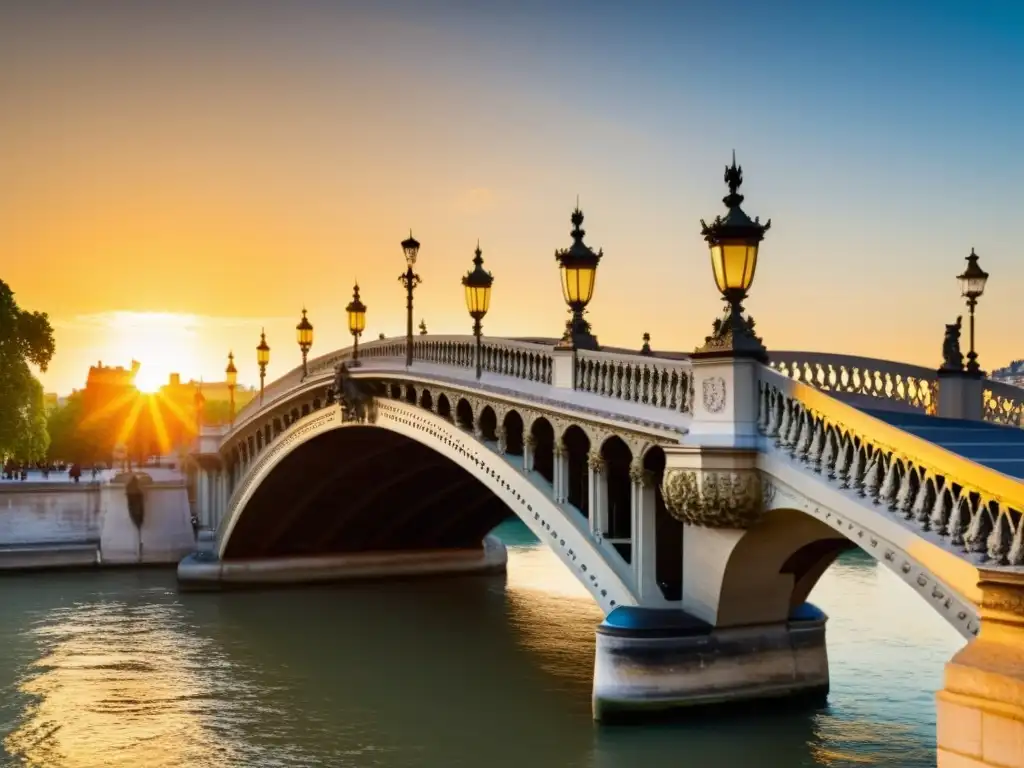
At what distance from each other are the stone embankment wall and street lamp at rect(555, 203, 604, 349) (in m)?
29.2

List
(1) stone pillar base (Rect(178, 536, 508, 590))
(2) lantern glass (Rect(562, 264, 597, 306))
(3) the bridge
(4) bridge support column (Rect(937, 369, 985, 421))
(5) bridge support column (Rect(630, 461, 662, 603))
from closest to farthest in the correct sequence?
(3) the bridge, (5) bridge support column (Rect(630, 461, 662, 603)), (4) bridge support column (Rect(937, 369, 985, 421)), (2) lantern glass (Rect(562, 264, 597, 306)), (1) stone pillar base (Rect(178, 536, 508, 590))

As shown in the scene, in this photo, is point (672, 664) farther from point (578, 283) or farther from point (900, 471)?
point (578, 283)

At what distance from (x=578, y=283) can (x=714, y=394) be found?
174 inches

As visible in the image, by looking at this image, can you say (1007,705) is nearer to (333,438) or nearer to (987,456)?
(987,456)

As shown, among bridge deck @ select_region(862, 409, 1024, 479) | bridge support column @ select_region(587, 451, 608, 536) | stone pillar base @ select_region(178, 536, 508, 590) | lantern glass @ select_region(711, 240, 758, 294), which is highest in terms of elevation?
lantern glass @ select_region(711, 240, 758, 294)

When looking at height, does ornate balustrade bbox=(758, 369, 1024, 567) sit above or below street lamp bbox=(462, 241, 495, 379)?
below

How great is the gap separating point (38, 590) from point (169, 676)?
1539 cm

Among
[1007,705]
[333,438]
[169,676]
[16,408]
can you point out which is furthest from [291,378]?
[1007,705]

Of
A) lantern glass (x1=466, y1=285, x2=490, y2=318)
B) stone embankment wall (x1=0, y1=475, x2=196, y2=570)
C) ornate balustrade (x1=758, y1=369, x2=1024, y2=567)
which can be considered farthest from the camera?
stone embankment wall (x1=0, y1=475, x2=196, y2=570)

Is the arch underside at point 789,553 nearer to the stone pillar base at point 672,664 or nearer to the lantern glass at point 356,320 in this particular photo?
the stone pillar base at point 672,664

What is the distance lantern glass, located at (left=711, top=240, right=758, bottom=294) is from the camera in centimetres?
1438

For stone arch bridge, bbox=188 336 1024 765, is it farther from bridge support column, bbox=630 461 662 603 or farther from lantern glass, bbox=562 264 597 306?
lantern glass, bbox=562 264 597 306

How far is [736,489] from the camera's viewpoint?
14211mm

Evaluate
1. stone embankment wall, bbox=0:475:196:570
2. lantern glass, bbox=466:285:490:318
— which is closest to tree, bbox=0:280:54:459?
stone embankment wall, bbox=0:475:196:570
